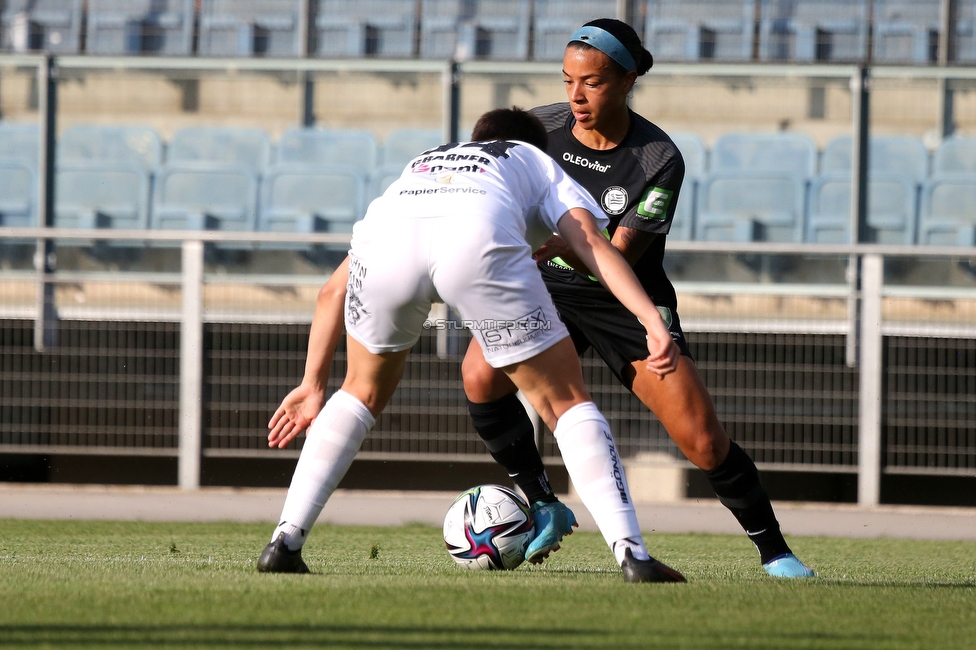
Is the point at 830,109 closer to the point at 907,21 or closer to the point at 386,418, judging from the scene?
the point at 907,21

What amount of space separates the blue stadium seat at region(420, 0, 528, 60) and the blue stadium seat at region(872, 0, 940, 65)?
9.31 feet

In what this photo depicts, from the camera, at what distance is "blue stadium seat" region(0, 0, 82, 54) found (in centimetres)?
1102

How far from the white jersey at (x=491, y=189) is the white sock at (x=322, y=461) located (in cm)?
55

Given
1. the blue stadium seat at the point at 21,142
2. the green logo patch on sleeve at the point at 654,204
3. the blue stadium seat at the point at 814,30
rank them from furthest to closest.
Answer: the blue stadium seat at the point at 814,30 < the blue stadium seat at the point at 21,142 < the green logo patch on sleeve at the point at 654,204

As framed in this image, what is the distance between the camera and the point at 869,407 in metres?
7.08

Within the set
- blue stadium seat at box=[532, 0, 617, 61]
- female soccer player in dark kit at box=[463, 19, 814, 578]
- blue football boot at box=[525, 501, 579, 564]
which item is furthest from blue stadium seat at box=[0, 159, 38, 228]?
blue football boot at box=[525, 501, 579, 564]

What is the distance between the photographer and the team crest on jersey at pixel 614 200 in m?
4.17

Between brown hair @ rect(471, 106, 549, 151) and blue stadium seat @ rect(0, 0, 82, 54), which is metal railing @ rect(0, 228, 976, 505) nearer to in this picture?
brown hair @ rect(471, 106, 549, 151)

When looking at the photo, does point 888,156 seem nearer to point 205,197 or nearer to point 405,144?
point 405,144

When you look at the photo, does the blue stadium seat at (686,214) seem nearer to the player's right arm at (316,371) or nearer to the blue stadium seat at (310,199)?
the blue stadium seat at (310,199)

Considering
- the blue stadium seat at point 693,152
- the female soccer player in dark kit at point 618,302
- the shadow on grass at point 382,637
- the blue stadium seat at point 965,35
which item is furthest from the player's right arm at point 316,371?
the blue stadium seat at point 965,35

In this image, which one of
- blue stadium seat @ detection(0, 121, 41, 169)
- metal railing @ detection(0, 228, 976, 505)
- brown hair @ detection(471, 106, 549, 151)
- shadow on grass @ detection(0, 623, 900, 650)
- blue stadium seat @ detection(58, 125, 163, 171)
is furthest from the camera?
blue stadium seat @ detection(58, 125, 163, 171)

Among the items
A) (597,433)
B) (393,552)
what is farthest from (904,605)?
(393,552)

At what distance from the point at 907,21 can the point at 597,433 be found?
25.0 ft
